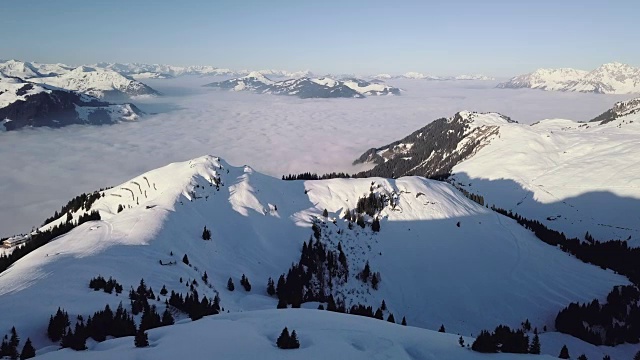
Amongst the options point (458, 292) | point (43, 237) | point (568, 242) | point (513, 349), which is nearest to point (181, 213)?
point (43, 237)

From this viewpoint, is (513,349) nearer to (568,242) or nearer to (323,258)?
(323,258)

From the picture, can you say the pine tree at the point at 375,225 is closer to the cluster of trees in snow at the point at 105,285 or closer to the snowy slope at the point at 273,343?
the cluster of trees in snow at the point at 105,285

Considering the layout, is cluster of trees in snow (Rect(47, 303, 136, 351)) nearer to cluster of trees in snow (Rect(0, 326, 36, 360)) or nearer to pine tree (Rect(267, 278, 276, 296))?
cluster of trees in snow (Rect(0, 326, 36, 360))

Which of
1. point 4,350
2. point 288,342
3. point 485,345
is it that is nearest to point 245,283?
point 4,350

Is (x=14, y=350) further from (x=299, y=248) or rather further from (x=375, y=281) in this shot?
(x=375, y=281)

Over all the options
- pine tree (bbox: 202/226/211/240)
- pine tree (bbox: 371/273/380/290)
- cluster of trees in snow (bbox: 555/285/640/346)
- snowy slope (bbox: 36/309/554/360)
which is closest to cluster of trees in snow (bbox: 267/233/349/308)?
pine tree (bbox: 371/273/380/290)

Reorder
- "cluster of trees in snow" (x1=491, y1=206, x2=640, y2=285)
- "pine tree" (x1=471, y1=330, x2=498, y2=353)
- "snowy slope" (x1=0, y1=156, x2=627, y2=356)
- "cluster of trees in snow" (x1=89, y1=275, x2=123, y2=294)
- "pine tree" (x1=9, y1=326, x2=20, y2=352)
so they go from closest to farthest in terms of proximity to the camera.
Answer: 1. "pine tree" (x1=471, y1=330, x2=498, y2=353)
2. "pine tree" (x1=9, y1=326, x2=20, y2=352)
3. "cluster of trees in snow" (x1=89, y1=275, x2=123, y2=294)
4. "snowy slope" (x1=0, y1=156, x2=627, y2=356)
5. "cluster of trees in snow" (x1=491, y1=206, x2=640, y2=285)

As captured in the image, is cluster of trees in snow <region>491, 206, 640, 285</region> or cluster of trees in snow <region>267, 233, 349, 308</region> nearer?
cluster of trees in snow <region>267, 233, 349, 308</region>
